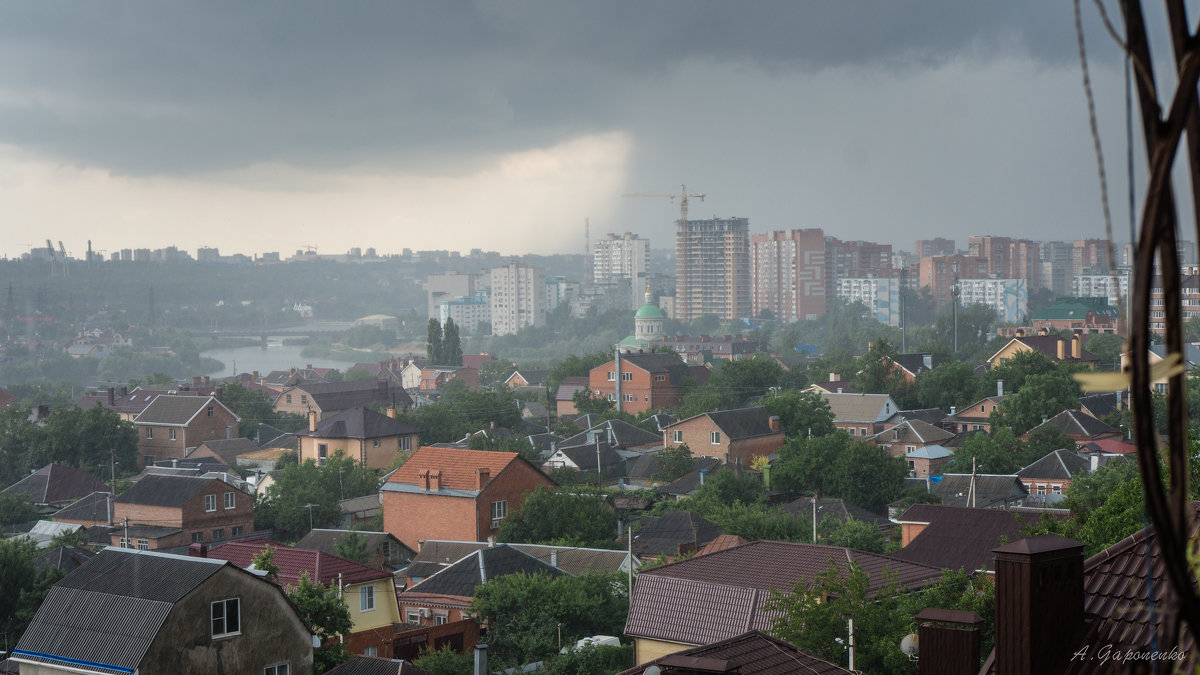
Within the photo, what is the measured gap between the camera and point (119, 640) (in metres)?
10.9

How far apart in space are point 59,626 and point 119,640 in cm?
106

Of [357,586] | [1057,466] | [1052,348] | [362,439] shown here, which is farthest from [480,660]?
[1052,348]

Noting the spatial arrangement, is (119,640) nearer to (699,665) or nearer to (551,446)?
(699,665)

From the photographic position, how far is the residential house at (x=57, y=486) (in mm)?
34156

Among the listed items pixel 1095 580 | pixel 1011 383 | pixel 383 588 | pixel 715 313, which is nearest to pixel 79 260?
pixel 715 313

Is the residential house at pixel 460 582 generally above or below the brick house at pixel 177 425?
above

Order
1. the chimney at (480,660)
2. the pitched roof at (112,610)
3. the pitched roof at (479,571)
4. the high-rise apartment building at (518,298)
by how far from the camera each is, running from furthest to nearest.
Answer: the high-rise apartment building at (518,298)
the pitched roof at (479,571)
the chimney at (480,660)
the pitched roof at (112,610)

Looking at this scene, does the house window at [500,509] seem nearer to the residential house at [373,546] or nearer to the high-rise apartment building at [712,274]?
the residential house at [373,546]

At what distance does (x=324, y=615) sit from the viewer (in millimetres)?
13609

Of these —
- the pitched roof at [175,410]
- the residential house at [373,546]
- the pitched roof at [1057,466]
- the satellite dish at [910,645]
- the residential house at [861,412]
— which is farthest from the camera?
the pitched roof at [175,410]

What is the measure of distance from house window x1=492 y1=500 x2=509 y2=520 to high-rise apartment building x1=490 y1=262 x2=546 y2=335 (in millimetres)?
135502

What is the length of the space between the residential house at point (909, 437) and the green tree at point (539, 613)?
76.2 feet

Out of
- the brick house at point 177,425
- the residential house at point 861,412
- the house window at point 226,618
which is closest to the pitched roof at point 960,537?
the house window at point 226,618

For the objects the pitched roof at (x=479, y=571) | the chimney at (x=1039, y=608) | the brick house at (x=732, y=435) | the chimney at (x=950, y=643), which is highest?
the chimney at (x=1039, y=608)
